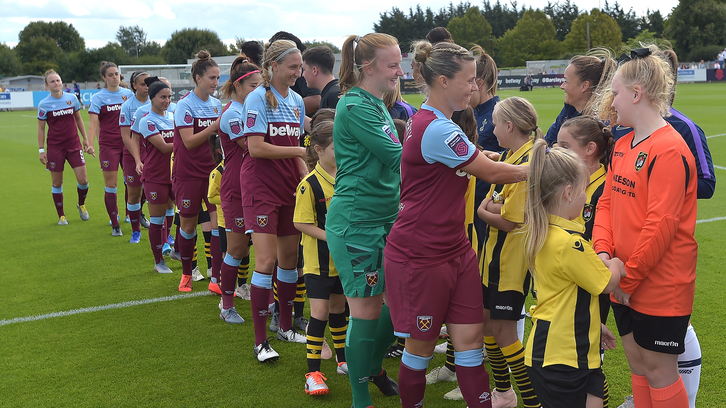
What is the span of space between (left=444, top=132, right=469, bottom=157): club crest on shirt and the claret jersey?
8444mm

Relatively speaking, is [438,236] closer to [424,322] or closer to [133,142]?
[424,322]

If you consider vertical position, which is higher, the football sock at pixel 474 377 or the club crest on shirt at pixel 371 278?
the club crest on shirt at pixel 371 278

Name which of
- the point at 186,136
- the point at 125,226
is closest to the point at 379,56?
the point at 186,136

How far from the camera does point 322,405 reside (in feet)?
11.9

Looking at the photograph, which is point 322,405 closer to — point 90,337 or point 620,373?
point 620,373

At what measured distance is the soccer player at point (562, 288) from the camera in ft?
7.91

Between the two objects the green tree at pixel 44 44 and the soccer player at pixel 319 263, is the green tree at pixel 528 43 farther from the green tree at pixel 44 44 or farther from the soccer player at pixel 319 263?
the soccer player at pixel 319 263

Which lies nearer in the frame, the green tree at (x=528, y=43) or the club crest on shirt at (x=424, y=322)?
the club crest on shirt at (x=424, y=322)

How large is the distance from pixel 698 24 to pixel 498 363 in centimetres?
7052

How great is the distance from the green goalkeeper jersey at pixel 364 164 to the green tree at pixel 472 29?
90.7 metres

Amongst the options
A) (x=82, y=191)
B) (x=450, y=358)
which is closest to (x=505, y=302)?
(x=450, y=358)

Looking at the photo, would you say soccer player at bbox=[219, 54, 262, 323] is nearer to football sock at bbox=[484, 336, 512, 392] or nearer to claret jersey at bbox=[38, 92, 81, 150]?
football sock at bbox=[484, 336, 512, 392]

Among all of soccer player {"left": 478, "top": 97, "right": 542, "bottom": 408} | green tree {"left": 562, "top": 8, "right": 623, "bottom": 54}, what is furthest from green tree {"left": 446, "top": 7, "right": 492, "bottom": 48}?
soccer player {"left": 478, "top": 97, "right": 542, "bottom": 408}

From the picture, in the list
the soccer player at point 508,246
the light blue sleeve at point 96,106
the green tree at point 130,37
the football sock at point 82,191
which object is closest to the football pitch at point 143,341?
the soccer player at point 508,246
